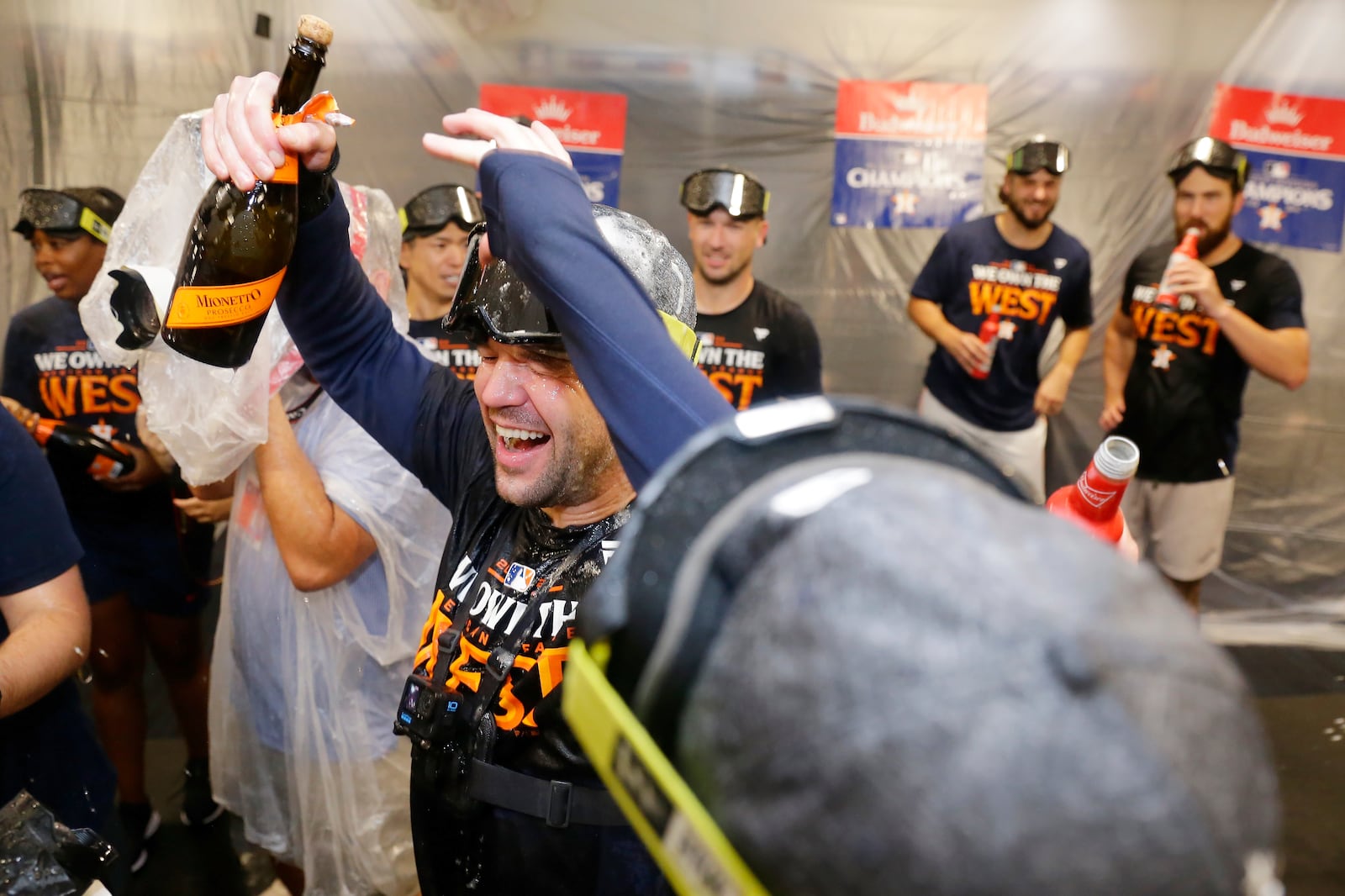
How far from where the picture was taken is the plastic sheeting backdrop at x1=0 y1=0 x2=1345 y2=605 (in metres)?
4.57

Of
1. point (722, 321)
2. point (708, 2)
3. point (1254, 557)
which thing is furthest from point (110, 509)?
point (1254, 557)

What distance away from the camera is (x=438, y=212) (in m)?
3.57

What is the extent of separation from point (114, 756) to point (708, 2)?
4.06m

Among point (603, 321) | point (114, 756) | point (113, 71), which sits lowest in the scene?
point (114, 756)

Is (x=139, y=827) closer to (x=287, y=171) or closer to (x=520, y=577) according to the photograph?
(x=520, y=577)

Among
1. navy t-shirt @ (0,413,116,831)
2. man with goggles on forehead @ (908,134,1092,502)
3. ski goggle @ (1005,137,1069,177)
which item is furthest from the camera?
man with goggles on forehead @ (908,134,1092,502)

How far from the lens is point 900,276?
5.04m

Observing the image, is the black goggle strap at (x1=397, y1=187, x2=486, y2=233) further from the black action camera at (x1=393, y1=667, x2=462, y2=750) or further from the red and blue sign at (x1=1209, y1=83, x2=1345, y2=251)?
the red and blue sign at (x1=1209, y1=83, x2=1345, y2=251)

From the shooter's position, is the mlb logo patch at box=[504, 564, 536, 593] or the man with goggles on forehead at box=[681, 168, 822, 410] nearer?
the mlb logo patch at box=[504, 564, 536, 593]

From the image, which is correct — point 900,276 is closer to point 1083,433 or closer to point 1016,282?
point 1016,282

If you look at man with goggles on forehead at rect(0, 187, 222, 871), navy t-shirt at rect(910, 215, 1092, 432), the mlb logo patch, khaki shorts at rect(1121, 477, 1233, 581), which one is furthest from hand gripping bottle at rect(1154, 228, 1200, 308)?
man with goggles on forehead at rect(0, 187, 222, 871)

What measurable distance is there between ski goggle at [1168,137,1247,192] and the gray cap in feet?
12.9

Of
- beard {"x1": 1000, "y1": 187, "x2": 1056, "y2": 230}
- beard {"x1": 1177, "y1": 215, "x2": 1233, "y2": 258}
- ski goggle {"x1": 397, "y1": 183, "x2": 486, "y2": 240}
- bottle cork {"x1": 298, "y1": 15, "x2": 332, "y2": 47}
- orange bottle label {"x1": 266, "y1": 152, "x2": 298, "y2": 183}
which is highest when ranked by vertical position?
beard {"x1": 1000, "y1": 187, "x2": 1056, "y2": 230}

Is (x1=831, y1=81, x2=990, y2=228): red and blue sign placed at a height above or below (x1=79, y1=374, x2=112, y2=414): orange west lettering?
above
